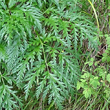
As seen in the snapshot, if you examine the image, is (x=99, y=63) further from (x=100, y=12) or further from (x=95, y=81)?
(x=100, y=12)

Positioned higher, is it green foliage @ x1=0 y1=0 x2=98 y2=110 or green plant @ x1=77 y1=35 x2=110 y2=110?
green foliage @ x1=0 y1=0 x2=98 y2=110

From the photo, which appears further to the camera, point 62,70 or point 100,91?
point 100,91

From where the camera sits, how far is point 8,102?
1581 millimetres

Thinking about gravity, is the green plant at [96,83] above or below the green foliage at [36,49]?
below

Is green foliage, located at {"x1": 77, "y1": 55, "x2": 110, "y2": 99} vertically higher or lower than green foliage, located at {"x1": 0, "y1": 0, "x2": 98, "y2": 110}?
lower

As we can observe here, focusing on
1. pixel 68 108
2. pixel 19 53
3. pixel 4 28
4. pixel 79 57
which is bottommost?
pixel 68 108

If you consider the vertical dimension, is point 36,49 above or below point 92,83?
above

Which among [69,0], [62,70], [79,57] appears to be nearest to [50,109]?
[62,70]

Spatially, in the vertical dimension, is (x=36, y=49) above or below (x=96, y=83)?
above

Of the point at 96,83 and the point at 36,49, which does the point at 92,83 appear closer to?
the point at 96,83

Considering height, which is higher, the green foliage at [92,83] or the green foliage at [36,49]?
the green foliage at [36,49]

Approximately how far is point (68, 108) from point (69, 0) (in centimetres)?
123

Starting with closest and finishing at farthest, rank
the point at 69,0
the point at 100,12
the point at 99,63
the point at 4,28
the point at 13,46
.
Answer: the point at 4,28 < the point at 13,46 < the point at 69,0 < the point at 99,63 < the point at 100,12

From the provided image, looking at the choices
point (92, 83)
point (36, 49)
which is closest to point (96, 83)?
point (92, 83)
